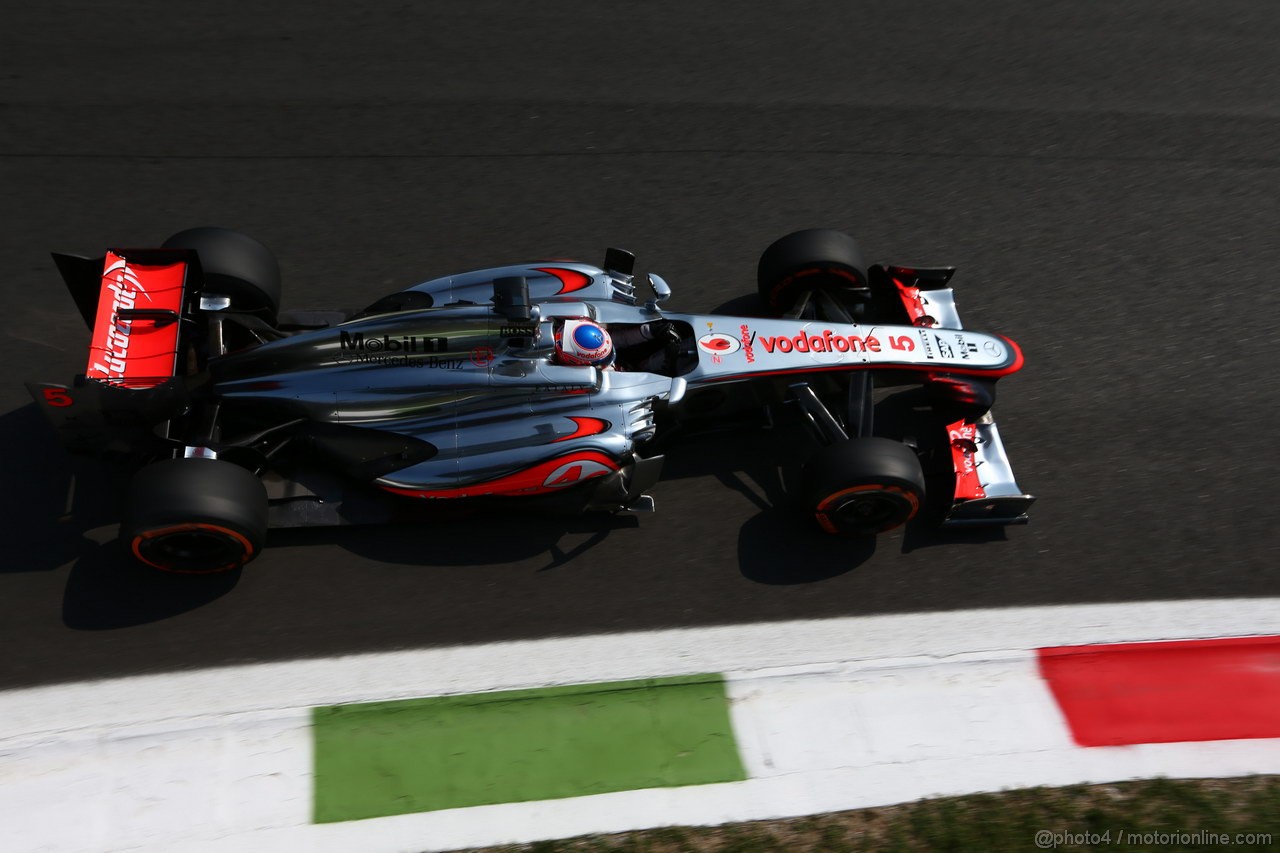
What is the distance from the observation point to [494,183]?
28.3ft

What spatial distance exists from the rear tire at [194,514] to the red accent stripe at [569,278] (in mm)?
2348

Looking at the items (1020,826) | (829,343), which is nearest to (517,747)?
(1020,826)

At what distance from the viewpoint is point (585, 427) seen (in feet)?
20.0

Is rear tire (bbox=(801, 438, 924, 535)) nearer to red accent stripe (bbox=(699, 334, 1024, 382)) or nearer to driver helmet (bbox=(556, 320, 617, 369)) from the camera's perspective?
red accent stripe (bbox=(699, 334, 1024, 382))

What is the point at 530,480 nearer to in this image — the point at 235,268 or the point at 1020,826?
the point at 235,268

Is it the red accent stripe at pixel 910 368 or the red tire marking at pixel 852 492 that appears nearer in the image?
the red tire marking at pixel 852 492

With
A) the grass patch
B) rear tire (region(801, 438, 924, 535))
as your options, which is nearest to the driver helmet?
rear tire (region(801, 438, 924, 535))

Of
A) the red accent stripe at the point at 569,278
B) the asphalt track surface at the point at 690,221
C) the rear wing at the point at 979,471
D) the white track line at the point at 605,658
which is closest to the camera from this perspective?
the white track line at the point at 605,658

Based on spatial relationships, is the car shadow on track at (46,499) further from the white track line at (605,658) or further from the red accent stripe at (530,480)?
the red accent stripe at (530,480)

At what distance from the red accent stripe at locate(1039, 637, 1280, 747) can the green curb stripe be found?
2.16 m

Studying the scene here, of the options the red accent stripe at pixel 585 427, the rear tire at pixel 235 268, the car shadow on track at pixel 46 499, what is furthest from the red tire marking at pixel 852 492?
the car shadow on track at pixel 46 499

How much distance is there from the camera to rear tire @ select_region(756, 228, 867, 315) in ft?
23.9

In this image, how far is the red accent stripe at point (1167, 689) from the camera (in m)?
5.95

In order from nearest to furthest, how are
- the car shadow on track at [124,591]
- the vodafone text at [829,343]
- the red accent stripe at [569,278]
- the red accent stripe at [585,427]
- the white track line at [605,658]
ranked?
the white track line at [605,658]
the car shadow on track at [124,591]
the red accent stripe at [585,427]
the vodafone text at [829,343]
the red accent stripe at [569,278]
